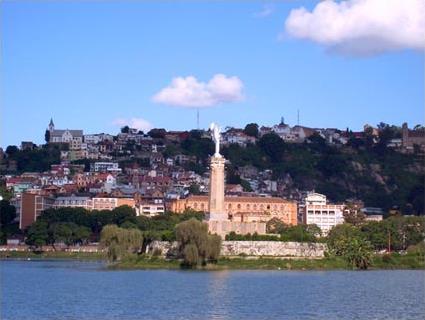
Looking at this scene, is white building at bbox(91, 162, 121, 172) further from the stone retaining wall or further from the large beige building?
the stone retaining wall

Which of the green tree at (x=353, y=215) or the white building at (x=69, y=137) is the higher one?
the white building at (x=69, y=137)

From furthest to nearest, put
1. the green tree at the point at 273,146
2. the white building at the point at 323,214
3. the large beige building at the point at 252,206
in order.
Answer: the green tree at the point at 273,146 < the white building at the point at 323,214 < the large beige building at the point at 252,206

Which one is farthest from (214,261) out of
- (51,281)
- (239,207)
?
(239,207)

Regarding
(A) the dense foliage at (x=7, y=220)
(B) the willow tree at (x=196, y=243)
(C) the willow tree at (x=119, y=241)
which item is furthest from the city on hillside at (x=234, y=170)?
(B) the willow tree at (x=196, y=243)

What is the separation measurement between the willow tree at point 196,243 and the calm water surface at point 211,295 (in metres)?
1.66

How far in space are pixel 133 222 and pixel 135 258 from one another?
103 ft

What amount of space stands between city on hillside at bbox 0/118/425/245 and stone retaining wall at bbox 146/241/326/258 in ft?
138

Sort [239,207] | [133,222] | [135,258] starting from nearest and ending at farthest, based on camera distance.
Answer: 1. [135,258]
2. [133,222]
3. [239,207]

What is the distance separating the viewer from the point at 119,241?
60719mm

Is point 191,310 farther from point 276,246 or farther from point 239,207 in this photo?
point 239,207

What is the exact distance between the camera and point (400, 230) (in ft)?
264

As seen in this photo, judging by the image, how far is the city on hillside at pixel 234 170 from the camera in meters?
118

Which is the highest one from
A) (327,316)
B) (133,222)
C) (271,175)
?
(271,175)

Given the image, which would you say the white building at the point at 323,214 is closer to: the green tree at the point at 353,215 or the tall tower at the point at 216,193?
the green tree at the point at 353,215
